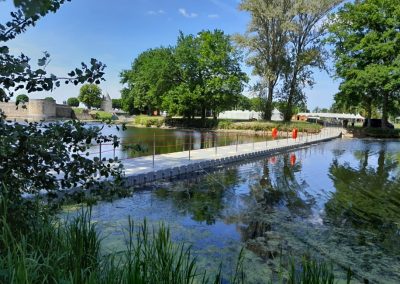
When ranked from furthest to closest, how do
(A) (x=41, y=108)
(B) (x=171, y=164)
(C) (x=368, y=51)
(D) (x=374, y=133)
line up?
(A) (x=41, y=108) < (D) (x=374, y=133) < (C) (x=368, y=51) < (B) (x=171, y=164)

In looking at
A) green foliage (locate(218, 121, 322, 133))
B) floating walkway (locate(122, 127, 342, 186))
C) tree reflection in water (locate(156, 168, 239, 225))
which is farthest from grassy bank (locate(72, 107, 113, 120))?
green foliage (locate(218, 121, 322, 133))

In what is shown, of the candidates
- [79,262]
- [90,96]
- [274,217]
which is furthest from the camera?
[90,96]

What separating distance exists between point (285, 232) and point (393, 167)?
1411 cm

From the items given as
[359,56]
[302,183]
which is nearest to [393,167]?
[302,183]

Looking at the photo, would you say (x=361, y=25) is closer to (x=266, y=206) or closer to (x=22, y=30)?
(x=266, y=206)

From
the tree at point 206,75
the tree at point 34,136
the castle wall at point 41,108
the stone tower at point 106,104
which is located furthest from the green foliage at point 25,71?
the stone tower at point 106,104

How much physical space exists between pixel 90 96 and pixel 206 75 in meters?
59.7

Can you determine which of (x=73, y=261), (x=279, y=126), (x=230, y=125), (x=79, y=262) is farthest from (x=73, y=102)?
(x=79, y=262)

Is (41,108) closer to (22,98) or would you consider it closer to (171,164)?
(171,164)

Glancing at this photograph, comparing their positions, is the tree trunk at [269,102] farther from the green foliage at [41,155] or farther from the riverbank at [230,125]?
the green foliage at [41,155]

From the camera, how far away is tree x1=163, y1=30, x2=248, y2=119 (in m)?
51.9

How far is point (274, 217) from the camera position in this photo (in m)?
9.42

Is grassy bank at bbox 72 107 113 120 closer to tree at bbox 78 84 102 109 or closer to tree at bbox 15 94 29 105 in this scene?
tree at bbox 15 94 29 105

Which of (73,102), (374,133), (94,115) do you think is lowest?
(374,133)
